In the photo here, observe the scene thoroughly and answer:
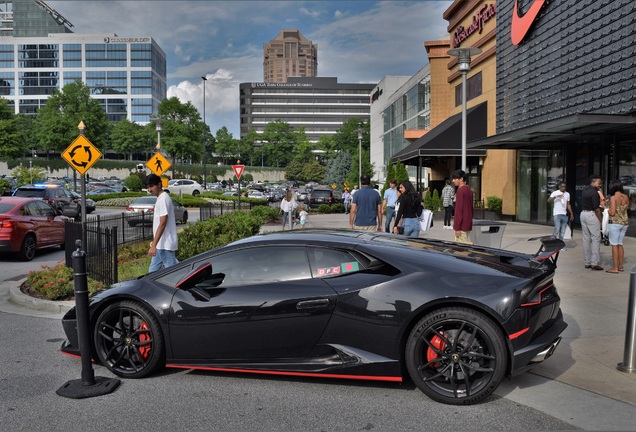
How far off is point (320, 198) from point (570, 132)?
72.7 ft

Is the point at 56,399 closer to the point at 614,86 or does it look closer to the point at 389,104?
the point at 614,86

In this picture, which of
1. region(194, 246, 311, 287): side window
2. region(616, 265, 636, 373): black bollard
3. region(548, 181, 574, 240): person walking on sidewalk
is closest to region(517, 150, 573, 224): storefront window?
region(548, 181, 574, 240): person walking on sidewalk

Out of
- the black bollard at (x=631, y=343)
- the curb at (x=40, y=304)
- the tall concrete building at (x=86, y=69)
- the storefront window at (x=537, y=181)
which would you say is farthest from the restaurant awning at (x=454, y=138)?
the tall concrete building at (x=86, y=69)

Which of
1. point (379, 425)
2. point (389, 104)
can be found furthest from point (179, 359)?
point (389, 104)

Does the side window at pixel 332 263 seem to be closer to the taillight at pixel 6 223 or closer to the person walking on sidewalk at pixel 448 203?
the taillight at pixel 6 223

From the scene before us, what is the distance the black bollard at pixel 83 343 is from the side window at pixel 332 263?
1.94 metres

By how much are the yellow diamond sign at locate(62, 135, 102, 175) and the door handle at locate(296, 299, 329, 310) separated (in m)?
8.71

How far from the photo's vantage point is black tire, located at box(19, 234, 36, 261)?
13.9 m

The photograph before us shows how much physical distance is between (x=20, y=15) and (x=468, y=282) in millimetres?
168334

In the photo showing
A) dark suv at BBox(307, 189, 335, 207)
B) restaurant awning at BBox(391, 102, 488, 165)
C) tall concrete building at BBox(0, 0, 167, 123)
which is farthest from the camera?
tall concrete building at BBox(0, 0, 167, 123)

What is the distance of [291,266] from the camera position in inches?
191

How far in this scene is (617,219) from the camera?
1041 centimetres

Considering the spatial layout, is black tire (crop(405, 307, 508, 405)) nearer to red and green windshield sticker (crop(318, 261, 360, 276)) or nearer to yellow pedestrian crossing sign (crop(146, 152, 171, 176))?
red and green windshield sticker (crop(318, 261, 360, 276))

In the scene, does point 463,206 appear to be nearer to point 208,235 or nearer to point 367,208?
point 367,208
